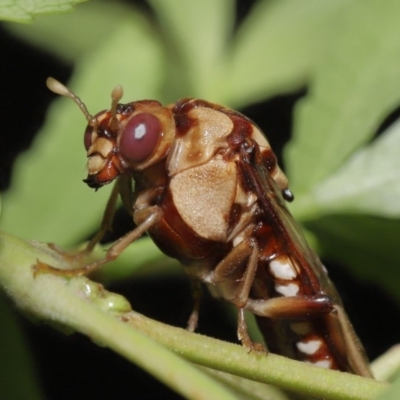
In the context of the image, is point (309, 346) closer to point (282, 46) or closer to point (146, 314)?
point (146, 314)

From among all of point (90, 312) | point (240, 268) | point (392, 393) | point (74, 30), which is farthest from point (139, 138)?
point (74, 30)

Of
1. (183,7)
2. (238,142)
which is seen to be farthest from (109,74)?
(238,142)

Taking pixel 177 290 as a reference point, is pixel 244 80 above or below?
above

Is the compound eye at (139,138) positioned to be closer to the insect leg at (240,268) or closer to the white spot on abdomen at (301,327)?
the insect leg at (240,268)

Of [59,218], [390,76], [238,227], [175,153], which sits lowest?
[59,218]

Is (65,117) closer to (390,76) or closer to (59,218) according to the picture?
(59,218)

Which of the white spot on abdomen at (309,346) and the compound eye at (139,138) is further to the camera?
the white spot on abdomen at (309,346)

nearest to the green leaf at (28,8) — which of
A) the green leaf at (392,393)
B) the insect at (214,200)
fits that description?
the insect at (214,200)
